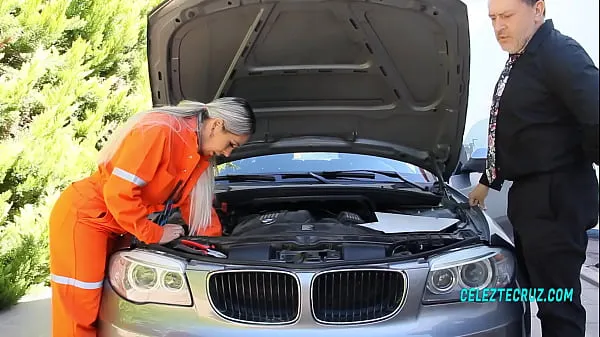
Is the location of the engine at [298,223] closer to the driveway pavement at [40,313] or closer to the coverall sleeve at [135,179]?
the coverall sleeve at [135,179]

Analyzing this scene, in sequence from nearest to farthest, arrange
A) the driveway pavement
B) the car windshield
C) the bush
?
the driveway pavement
the car windshield
the bush

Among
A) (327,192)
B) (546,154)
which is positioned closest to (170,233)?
(327,192)

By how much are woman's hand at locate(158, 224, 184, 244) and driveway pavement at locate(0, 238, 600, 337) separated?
169 centimetres

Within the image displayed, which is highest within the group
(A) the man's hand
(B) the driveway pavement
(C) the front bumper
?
(A) the man's hand

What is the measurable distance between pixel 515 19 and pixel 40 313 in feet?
12.0

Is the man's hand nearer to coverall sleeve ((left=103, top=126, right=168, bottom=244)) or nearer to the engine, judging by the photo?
the engine

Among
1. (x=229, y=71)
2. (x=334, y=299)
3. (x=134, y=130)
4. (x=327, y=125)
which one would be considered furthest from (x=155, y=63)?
(x=334, y=299)

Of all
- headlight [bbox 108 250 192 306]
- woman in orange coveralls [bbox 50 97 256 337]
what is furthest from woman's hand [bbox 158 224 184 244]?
headlight [bbox 108 250 192 306]

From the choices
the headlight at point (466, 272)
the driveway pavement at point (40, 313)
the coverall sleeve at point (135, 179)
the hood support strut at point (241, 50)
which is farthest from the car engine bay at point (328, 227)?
the driveway pavement at point (40, 313)

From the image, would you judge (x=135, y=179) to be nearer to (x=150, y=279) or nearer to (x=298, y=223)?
(x=150, y=279)

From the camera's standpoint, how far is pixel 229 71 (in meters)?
3.15

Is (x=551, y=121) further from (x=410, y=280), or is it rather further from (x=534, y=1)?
(x=410, y=280)

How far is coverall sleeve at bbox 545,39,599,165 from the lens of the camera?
197cm

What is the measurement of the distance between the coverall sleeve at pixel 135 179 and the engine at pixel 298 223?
17.5 inches
